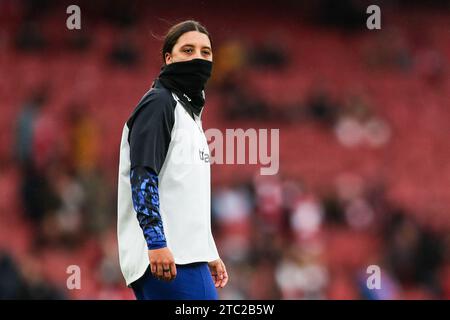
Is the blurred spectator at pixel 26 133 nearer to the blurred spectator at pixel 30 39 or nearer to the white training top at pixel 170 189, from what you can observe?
the blurred spectator at pixel 30 39

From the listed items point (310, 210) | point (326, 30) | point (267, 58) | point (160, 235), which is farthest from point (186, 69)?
point (326, 30)

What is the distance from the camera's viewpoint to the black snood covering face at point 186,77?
13.2ft

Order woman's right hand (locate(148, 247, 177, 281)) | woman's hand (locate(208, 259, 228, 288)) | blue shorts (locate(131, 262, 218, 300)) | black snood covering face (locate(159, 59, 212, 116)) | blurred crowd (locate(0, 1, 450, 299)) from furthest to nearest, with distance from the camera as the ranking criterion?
blurred crowd (locate(0, 1, 450, 299)), woman's hand (locate(208, 259, 228, 288)), black snood covering face (locate(159, 59, 212, 116)), blue shorts (locate(131, 262, 218, 300)), woman's right hand (locate(148, 247, 177, 281))

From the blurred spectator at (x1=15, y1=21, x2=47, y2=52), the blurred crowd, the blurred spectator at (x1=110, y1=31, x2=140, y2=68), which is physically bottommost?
the blurred crowd

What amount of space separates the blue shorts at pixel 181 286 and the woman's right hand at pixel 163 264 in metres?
0.14

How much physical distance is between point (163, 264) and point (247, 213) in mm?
8419

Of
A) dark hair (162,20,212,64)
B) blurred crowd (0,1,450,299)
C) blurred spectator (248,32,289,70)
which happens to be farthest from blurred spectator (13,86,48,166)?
dark hair (162,20,212,64)

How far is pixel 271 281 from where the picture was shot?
10.7 m

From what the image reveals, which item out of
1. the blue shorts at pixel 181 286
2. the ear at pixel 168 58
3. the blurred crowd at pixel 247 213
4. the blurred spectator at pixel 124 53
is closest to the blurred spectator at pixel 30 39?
the blurred crowd at pixel 247 213

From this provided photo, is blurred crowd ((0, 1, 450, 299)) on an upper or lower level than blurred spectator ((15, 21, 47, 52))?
lower

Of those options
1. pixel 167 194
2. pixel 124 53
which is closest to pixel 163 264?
pixel 167 194

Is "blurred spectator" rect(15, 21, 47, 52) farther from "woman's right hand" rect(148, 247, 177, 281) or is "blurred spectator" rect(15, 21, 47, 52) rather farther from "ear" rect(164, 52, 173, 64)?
"woman's right hand" rect(148, 247, 177, 281)

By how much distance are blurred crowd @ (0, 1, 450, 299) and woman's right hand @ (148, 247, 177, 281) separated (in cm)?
616

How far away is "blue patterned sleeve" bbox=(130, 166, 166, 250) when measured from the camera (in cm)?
370
